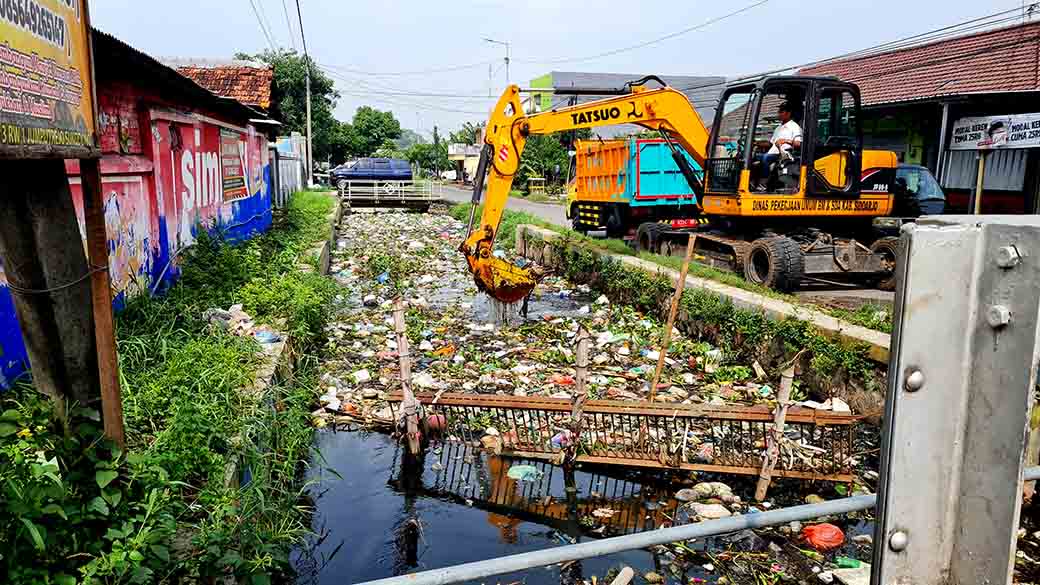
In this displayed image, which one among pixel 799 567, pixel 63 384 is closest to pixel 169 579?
pixel 63 384

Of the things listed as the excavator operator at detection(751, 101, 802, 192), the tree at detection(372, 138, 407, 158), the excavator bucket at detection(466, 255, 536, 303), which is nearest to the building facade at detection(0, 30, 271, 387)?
the excavator bucket at detection(466, 255, 536, 303)

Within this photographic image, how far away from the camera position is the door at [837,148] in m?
8.68

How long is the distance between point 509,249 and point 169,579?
1359cm

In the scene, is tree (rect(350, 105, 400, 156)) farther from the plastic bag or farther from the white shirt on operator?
the plastic bag

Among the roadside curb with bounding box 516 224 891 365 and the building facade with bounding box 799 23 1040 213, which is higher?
the building facade with bounding box 799 23 1040 213

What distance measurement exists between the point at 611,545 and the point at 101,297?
7.27 feet

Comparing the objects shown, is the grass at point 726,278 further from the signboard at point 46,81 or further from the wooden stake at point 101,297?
the signboard at point 46,81

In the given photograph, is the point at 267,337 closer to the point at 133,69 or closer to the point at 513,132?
the point at 133,69

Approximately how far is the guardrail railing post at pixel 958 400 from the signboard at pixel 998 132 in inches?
527

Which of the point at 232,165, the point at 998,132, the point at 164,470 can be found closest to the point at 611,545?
the point at 164,470

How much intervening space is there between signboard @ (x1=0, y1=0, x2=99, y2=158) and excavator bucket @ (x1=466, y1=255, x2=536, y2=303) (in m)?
5.71

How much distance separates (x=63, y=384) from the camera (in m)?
2.79

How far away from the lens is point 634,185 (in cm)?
1255

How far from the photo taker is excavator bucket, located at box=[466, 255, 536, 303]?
26.7 feet
